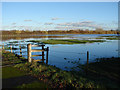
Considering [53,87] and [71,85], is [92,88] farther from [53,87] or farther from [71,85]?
[53,87]

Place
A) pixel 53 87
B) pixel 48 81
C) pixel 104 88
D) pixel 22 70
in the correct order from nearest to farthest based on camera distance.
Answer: pixel 104 88, pixel 53 87, pixel 48 81, pixel 22 70

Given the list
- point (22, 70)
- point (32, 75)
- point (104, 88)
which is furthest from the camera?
point (22, 70)

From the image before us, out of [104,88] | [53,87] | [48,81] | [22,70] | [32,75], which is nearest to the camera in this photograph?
[104,88]

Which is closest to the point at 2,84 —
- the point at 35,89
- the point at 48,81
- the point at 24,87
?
the point at 24,87

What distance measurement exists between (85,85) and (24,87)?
4.16 m

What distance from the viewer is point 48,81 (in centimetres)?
922

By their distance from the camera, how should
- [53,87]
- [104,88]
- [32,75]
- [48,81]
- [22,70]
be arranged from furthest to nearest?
[22,70] < [32,75] < [48,81] < [53,87] < [104,88]

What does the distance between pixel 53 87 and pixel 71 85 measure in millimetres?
1298

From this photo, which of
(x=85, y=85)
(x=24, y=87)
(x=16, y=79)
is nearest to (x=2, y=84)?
(x=16, y=79)

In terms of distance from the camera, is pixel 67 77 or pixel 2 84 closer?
pixel 2 84

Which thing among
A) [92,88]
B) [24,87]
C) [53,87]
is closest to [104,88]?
[92,88]

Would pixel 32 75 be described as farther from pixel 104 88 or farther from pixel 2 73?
pixel 104 88

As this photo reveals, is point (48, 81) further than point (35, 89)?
Yes

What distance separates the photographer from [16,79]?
9.49m
